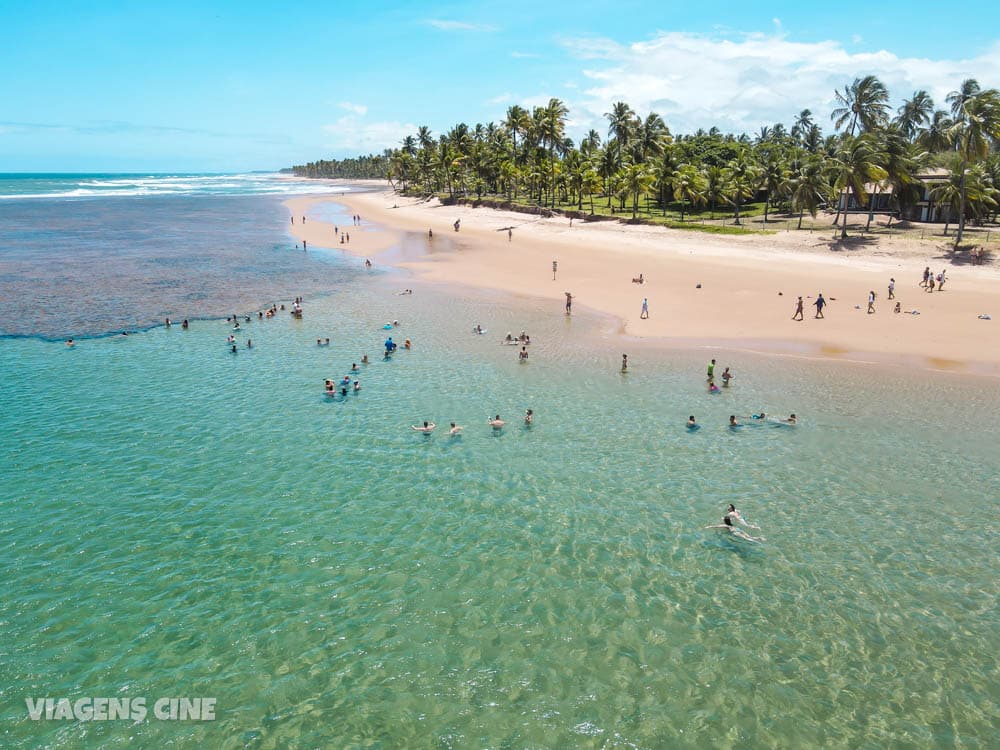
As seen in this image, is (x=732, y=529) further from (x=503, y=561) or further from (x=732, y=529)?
(x=503, y=561)

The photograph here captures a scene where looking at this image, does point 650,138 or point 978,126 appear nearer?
point 978,126

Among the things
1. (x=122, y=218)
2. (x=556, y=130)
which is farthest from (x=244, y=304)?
(x=122, y=218)

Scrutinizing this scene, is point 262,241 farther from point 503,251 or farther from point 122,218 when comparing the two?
point 122,218

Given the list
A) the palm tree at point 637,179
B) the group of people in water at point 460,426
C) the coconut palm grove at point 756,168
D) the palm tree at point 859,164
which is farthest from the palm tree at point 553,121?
the group of people in water at point 460,426

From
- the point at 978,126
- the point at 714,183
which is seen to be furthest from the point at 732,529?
the point at 714,183

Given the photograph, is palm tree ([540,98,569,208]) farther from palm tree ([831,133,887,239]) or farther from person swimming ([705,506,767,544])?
person swimming ([705,506,767,544])

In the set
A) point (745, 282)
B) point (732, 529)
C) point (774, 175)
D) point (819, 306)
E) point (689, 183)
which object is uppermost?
point (774, 175)
